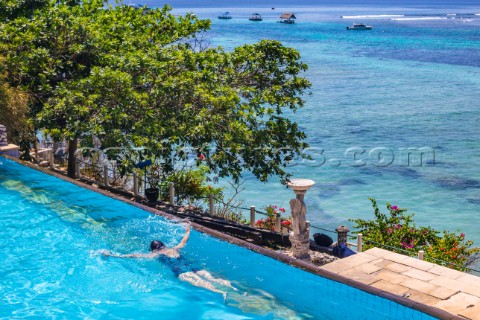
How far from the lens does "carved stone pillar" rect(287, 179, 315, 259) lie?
13.5m

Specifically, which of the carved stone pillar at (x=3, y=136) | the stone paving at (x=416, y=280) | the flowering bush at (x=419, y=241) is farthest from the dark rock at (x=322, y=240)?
the carved stone pillar at (x=3, y=136)

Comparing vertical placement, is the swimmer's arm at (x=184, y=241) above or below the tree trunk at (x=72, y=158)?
below

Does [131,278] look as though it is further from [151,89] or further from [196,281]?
[151,89]

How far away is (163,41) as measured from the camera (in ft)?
72.0

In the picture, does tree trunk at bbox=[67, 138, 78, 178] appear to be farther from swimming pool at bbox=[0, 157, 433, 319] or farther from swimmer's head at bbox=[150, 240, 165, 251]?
swimmer's head at bbox=[150, 240, 165, 251]

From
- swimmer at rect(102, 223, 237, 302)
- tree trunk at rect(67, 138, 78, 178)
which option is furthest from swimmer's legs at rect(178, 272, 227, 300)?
tree trunk at rect(67, 138, 78, 178)

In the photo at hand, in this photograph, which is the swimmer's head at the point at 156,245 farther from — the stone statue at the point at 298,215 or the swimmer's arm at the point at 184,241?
the stone statue at the point at 298,215

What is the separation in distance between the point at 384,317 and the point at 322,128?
32598 mm

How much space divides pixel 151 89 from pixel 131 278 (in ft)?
22.2

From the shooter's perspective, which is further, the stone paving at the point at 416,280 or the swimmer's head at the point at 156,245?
the swimmer's head at the point at 156,245

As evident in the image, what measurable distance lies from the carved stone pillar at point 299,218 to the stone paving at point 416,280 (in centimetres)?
108

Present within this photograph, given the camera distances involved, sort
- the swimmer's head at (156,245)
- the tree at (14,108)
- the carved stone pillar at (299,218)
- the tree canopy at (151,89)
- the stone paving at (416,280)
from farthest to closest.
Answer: the tree at (14,108), the tree canopy at (151,89), the swimmer's head at (156,245), the carved stone pillar at (299,218), the stone paving at (416,280)

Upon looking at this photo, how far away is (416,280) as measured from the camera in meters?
12.5

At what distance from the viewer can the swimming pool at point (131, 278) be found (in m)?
12.1
